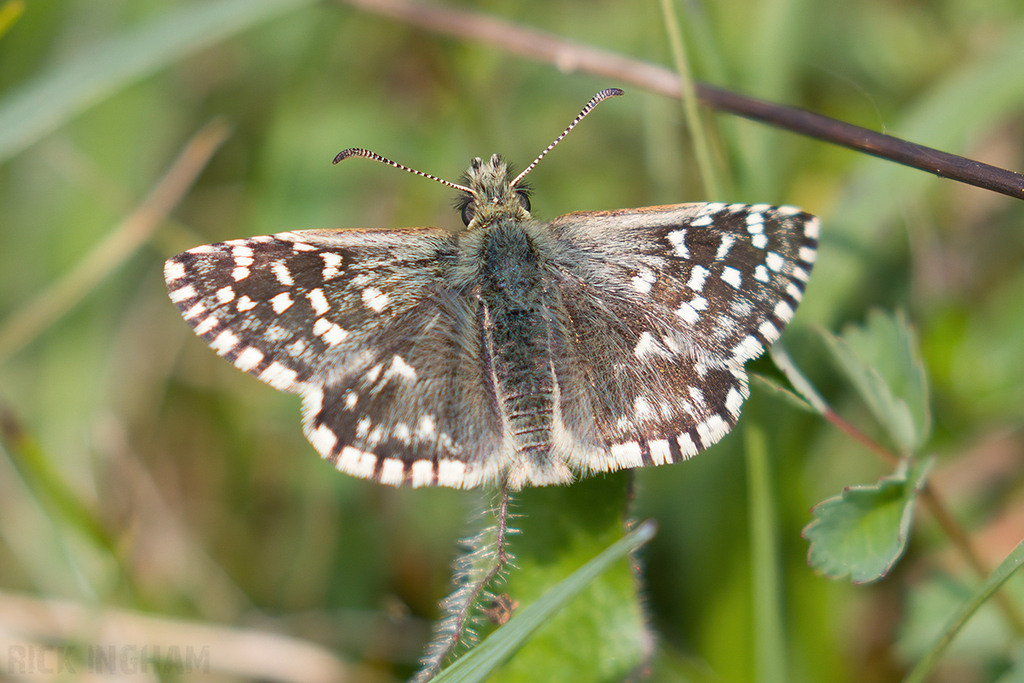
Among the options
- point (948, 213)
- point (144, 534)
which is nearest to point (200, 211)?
point (144, 534)

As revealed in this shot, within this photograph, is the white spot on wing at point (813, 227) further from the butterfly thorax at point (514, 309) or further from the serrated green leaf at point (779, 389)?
the butterfly thorax at point (514, 309)

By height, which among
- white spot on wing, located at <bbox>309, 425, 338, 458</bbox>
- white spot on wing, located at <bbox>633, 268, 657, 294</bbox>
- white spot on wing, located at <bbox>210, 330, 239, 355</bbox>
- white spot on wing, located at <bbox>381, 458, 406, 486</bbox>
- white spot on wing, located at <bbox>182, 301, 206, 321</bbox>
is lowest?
white spot on wing, located at <bbox>381, 458, 406, 486</bbox>

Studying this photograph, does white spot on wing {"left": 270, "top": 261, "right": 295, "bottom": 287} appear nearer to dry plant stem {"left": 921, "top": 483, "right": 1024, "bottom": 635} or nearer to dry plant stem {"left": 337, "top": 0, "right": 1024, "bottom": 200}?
dry plant stem {"left": 337, "top": 0, "right": 1024, "bottom": 200}

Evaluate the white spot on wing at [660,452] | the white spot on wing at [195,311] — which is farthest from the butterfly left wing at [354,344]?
the white spot on wing at [660,452]

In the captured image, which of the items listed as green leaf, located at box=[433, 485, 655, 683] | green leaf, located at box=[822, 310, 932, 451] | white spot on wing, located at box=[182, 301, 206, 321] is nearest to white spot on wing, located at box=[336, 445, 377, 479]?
green leaf, located at box=[433, 485, 655, 683]

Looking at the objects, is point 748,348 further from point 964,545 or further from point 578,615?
point 964,545

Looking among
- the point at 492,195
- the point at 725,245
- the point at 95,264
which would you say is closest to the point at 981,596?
the point at 725,245
